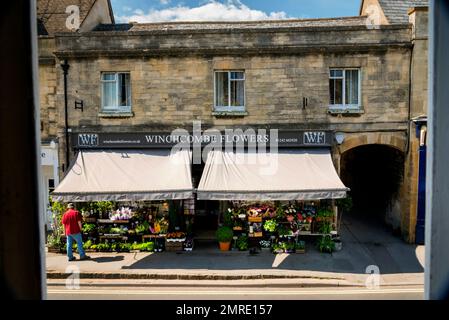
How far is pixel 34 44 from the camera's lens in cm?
132

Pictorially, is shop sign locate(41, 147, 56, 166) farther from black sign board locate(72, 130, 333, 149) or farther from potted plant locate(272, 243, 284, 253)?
potted plant locate(272, 243, 284, 253)

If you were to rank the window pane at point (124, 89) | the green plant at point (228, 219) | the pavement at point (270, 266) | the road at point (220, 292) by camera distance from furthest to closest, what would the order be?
the window pane at point (124, 89) → the green plant at point (228, 219) → the pavement at point (270, 266) → the road at point (220, 292)

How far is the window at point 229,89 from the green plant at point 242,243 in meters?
4.29

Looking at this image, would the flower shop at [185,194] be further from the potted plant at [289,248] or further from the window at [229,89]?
the window at [229,89]

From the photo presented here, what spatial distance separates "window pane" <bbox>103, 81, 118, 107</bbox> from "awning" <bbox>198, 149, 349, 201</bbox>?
154 inches

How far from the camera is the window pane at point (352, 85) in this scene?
12750mm

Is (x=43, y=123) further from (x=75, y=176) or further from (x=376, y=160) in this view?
(x=376, y=160)

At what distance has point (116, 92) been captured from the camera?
1302cm

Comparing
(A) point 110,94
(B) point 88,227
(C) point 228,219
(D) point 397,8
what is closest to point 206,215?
(C) point 228,219

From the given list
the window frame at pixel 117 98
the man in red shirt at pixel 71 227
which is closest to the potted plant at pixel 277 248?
the man in red shirt at pixel 71 227

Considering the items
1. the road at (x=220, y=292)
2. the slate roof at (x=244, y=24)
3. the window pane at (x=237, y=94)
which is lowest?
the road at (x=220, y=292)

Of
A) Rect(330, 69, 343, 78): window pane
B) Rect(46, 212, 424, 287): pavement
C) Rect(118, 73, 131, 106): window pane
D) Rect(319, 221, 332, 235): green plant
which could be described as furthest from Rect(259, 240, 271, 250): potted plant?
Rect(118, 73, 131, 106): window pane

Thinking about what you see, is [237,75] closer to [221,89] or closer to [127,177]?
[221,89]

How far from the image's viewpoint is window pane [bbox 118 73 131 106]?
1304 centimetres
